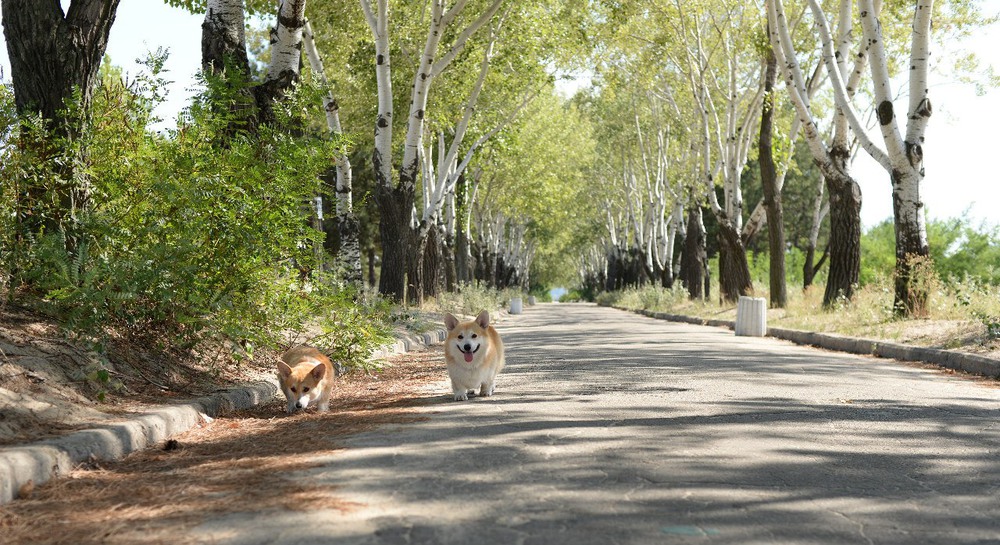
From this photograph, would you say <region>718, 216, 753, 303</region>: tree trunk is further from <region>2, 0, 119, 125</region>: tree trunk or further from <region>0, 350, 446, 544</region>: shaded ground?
<region>0, 350, 446, 544</region>: shaded ground

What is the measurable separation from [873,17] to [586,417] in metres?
13.4

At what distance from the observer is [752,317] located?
21844 millimetres

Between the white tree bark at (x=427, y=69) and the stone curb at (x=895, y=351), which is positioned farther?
the white tree bark at (x=427, y=69)

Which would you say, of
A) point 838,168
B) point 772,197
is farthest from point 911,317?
point 772,197

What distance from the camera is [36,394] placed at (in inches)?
257

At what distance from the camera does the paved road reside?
4.18 m

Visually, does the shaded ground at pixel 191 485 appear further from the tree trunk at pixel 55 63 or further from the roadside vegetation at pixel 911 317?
the roadside vegetation at pixel 911 317

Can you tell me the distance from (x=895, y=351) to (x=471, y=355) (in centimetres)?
859

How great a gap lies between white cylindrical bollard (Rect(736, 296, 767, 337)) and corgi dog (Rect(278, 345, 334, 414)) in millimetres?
14958

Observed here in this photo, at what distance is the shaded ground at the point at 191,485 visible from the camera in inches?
171

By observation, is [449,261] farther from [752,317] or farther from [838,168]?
[838,168]

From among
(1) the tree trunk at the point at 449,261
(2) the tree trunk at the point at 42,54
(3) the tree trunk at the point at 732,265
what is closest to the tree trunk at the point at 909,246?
(3) the tree trunk at the point at 732,265

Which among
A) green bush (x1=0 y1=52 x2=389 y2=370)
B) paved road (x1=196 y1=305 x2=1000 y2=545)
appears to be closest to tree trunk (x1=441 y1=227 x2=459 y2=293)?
green bush (x1=0 y1=52 x2=389 y2=370)

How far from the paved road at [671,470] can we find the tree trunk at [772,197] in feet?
59.5
